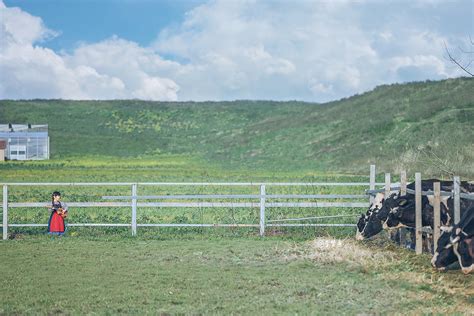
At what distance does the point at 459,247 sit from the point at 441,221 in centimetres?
321

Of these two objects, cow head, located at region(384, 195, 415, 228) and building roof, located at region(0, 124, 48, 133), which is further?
building roof, located at region(0, 124, 48, 133)

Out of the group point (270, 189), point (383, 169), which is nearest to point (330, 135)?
point (383, 169)

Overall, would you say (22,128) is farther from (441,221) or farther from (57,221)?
(441,221)

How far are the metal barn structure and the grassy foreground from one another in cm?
6467

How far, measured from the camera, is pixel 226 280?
11906 mm

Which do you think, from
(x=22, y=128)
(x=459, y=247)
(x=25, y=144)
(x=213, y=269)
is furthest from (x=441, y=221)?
(x=22, y=128)

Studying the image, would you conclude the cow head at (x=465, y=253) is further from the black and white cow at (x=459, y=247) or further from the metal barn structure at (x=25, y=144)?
the metal barn structure at (x=25, y=144)

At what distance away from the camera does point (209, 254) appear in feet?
49.1

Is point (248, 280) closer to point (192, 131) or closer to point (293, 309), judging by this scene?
point (293, 309)

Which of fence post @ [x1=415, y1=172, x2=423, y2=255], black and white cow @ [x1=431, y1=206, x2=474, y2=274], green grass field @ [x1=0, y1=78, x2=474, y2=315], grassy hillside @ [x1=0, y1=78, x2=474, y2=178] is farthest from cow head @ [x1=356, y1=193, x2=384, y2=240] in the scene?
black and white cow @ [x1=431, y1=206, x2=474, y2=274]

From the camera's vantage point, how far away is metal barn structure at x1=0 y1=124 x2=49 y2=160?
78500mm

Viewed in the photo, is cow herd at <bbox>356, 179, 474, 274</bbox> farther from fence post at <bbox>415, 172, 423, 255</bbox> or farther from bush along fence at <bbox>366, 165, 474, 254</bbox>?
fence post at <bbox>415, 172, 423, 255</bbox>

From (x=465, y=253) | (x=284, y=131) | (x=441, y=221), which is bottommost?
(x=465, y=253)

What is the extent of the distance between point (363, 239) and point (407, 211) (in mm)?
1567
